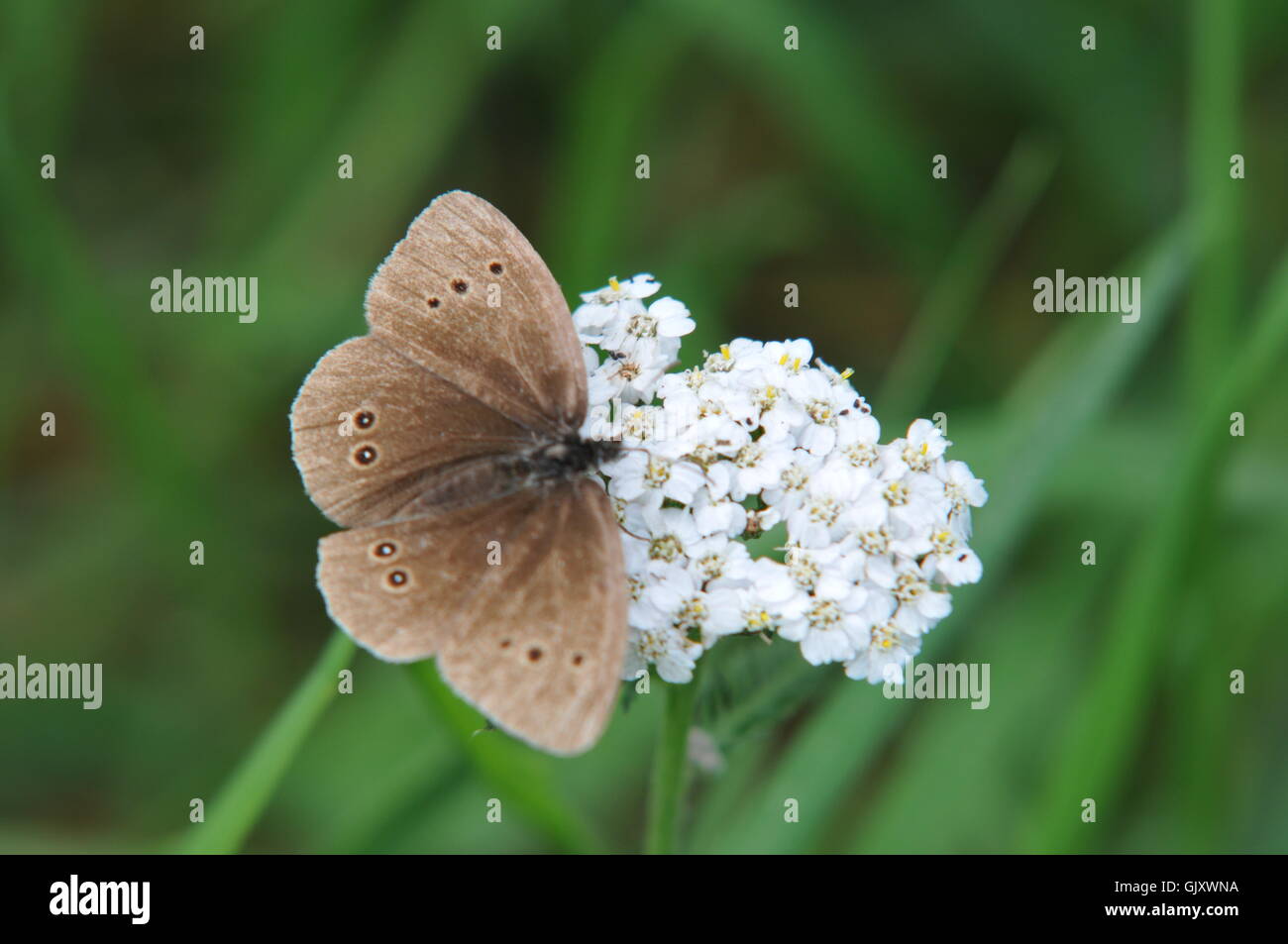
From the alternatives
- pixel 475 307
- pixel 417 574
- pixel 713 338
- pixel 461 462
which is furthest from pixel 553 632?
pixel 713 338

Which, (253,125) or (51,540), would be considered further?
(253,125)


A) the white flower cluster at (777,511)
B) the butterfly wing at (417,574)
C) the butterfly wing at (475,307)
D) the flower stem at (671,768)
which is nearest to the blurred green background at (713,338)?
the flower stem at (671,768)

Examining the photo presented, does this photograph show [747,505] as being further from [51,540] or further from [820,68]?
[51,540]

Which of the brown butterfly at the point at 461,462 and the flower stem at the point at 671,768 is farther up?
the brown butterfly at the point at 461,462

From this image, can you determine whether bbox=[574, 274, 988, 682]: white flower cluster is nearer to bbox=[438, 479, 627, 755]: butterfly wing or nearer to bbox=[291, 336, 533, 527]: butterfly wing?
bbox=[438, 479, 627, 755]: butterfly wing

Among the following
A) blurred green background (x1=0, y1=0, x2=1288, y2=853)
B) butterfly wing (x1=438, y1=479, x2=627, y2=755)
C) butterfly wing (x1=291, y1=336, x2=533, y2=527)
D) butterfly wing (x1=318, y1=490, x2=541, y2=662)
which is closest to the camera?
butterfly wing (x1=438, y1=479, x2=627, y2=755)

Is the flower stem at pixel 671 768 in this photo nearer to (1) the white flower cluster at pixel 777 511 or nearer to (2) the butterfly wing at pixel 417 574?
(1) the white flower cluster at pixel 777 511

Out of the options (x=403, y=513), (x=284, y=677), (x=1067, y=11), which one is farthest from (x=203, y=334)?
(x=1067, y=11)

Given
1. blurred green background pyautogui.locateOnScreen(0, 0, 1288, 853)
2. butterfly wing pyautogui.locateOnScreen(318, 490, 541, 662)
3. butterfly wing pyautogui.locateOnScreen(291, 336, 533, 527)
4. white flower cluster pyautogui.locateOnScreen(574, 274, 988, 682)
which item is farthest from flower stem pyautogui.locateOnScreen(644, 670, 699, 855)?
butterfly wing pyautogui.locateOnScreen(291, 336, 533, 527)

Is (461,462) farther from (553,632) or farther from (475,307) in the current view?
(553,632)
